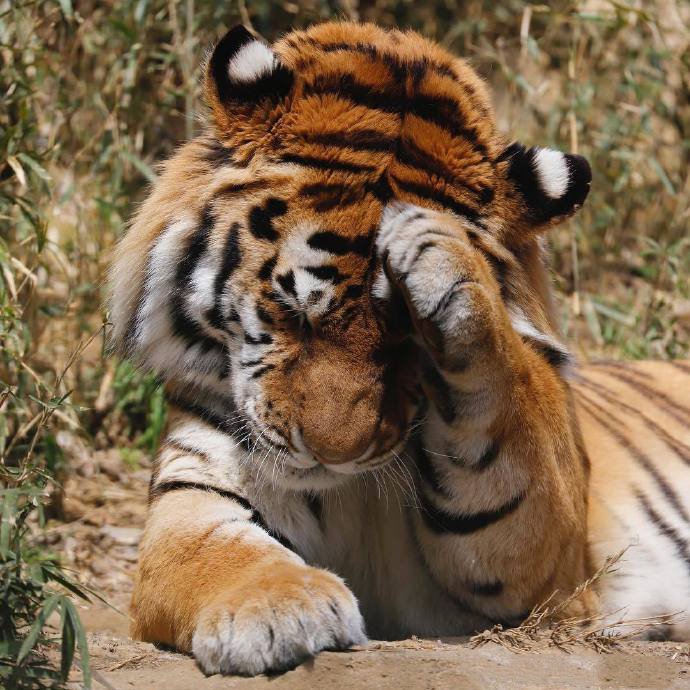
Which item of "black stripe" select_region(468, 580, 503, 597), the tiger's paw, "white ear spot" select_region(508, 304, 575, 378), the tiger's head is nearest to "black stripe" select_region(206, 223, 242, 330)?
the tiger's head

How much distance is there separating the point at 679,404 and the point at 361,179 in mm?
1623

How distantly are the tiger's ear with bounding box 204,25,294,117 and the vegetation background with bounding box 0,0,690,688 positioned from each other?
408 millimetres

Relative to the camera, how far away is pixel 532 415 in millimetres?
2184

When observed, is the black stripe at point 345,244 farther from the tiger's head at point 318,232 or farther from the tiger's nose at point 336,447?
the tiger's nose at point 336,447

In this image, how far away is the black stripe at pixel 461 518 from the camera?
7.31 ft

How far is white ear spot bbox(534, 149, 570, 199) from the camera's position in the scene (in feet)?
→ 7.29

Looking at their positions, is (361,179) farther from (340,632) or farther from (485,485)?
(340,632)

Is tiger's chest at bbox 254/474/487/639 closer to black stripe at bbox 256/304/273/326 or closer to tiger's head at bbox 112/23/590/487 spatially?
tiger's head at bbox 112/23/590/487

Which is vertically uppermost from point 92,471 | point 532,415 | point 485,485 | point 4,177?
point 4,177

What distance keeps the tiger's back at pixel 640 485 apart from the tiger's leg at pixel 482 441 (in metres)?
0.26

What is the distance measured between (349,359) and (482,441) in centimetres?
32

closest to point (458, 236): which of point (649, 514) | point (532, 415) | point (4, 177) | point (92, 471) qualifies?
point (532, 415)

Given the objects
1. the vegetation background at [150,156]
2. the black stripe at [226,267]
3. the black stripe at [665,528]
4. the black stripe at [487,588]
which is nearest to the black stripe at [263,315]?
the black stripe at [226,267]

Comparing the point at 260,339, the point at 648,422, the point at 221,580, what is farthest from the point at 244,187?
the point at 648,422
